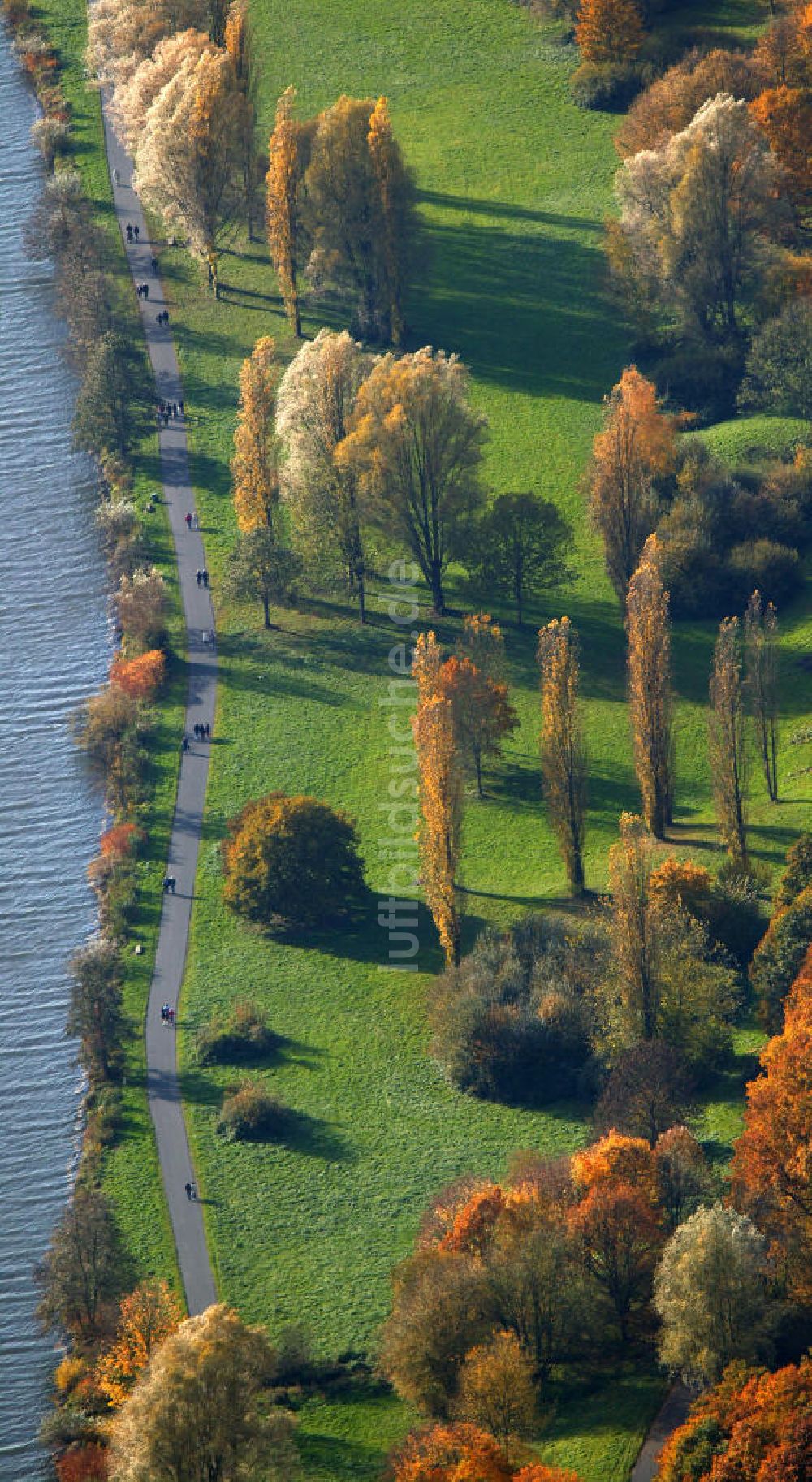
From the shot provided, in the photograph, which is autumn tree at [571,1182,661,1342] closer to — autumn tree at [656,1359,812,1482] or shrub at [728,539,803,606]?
autumn tree at [656,1359,812,1482]

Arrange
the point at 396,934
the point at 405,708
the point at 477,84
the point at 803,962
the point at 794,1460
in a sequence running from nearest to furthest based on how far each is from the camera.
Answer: the point at 794,1460 < the point at 803,962 < the point at 396,934 < the point at 405,708 < the point at 477,84

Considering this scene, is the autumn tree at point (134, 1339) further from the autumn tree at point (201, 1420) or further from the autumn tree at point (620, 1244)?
the autumn tree at point (620, 1244)

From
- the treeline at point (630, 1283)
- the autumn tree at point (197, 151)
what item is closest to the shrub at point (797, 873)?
the treeline at point (630, 1283)

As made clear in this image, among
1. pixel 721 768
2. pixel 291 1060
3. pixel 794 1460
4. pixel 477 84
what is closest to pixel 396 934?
pixel 291 1060

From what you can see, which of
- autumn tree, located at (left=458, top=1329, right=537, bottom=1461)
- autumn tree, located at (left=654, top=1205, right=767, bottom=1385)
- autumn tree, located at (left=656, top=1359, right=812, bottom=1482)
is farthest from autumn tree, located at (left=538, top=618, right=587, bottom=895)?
autumn tree, located at (left=656, top=1359, right=812, bottom=1482)

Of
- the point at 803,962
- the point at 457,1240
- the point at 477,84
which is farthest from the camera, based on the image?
the point at 477,84

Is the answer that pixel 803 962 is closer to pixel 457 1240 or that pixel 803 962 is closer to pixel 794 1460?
pixel 457 1240

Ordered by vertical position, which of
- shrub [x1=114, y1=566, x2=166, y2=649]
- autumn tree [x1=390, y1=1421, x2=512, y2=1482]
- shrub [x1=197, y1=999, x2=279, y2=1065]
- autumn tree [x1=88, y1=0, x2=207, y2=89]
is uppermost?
autumn tree [x1=88, y1=0, x2=207, y2=89]
